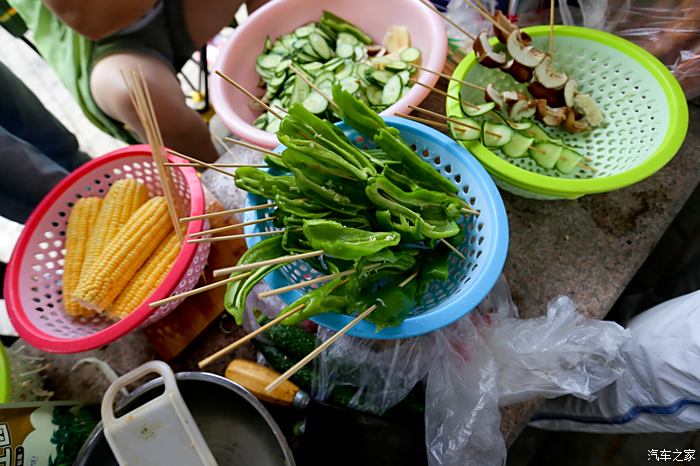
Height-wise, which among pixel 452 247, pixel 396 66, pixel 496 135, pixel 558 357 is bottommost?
pixel 558 357

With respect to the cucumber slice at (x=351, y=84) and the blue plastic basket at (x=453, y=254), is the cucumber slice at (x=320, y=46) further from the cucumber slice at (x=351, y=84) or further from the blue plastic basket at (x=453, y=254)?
the blue plastic basket at (x=453, y=254)

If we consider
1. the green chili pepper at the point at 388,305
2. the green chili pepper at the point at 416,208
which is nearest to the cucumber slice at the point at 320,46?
the green chili pepper at the point at 416,208

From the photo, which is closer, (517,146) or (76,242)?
(517,146)

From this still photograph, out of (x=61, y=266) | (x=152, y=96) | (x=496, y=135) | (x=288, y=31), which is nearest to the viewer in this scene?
(x=496, y=135)

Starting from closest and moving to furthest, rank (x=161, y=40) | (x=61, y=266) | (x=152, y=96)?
(x=61, y=266) < (x=152, y=96) < (x=161, y=40)

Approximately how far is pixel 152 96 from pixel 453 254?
1.33 metres

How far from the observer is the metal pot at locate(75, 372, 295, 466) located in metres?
0.91

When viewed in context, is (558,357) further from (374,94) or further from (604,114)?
(374,94)

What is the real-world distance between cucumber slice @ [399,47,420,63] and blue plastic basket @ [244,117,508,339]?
363 millimetres

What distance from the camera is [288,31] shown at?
5.12 ft

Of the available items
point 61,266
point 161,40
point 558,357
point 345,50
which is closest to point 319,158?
point 558,357

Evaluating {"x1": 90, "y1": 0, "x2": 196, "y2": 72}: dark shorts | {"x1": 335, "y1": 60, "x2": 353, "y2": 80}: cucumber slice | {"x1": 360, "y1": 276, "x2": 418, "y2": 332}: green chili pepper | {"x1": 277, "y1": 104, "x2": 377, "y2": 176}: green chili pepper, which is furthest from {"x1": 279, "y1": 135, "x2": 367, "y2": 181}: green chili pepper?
{"x1": 90, "y1": 0, "x2": 196, "y2": 72}: dark shorts

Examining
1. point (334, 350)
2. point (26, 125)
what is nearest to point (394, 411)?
point (334, 350)

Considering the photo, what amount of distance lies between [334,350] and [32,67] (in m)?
3.29
